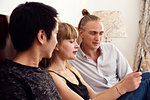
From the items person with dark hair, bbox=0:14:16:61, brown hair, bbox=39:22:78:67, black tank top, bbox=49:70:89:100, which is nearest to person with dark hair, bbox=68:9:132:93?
black tank top, bbox=49:70:89:100

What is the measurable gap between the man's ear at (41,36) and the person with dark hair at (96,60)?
87 centimetres

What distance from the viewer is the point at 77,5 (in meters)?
2.84

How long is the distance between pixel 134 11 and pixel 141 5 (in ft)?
0.49

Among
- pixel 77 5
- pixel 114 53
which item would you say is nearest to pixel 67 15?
pixel 77 5

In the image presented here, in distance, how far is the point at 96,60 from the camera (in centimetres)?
173

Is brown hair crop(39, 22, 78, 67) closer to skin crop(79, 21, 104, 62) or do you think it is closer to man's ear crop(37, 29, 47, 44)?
man's ear crop(37, 29, 47, 44)

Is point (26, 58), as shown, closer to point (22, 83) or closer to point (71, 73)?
point (22, 83)

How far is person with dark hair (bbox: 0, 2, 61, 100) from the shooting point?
0.68m

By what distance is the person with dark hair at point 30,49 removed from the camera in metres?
0.68

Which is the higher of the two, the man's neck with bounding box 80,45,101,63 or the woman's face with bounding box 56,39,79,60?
the woman's face with bounding box 56,39,79,60

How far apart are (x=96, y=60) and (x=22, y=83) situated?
112 cm

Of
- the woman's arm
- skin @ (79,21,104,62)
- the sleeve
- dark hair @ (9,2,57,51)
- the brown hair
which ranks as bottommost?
the sleeve

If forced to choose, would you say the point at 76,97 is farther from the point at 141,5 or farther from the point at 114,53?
the point at 141,5

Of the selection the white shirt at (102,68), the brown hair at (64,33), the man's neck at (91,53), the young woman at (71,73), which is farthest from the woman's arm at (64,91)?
the man's neck at (91,53)
